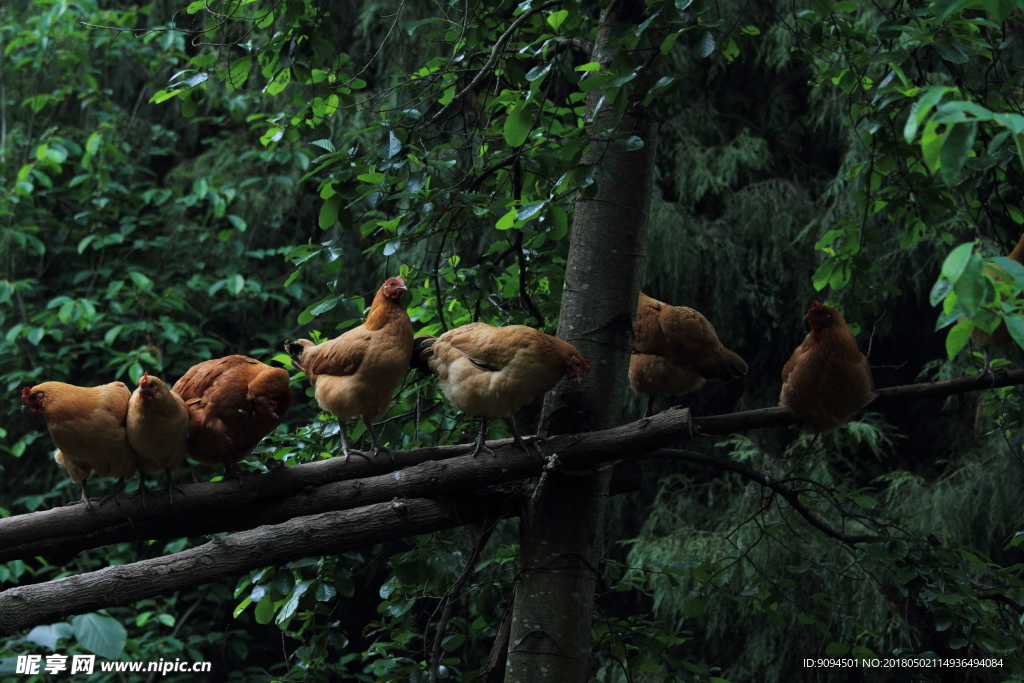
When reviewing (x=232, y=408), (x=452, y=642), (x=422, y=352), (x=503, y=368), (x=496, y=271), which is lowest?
(x=452, y=642)

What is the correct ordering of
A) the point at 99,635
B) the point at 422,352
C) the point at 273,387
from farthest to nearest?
the point at 422,352 → the point at 273,387 → the point at 99,635

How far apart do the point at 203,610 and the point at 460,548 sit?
2.84 meters

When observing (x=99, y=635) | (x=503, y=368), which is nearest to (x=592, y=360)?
(x=503, y=368)

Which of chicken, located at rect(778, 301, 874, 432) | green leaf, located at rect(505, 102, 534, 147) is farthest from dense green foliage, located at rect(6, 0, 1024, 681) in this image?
chicken, located at rect(778, 301, 874, 432)

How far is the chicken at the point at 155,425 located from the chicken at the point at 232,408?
Result: 4.1 inches

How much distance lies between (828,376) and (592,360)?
0.98 meters

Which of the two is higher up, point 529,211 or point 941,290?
point 529,211

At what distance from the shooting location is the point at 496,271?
11.1 ft

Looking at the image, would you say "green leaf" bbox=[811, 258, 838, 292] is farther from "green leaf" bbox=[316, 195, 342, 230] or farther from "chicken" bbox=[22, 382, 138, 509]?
"chicken" bbox=[22, 382, 138, 509]

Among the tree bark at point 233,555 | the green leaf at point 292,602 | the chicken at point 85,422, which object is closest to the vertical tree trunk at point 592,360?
the tree bark at point 233,555

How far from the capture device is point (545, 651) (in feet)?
8.33

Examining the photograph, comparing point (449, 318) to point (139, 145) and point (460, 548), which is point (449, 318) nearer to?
point (460, 548)

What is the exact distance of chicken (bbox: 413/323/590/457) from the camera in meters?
2.56

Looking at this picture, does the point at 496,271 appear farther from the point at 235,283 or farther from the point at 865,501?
the point at 235,283
